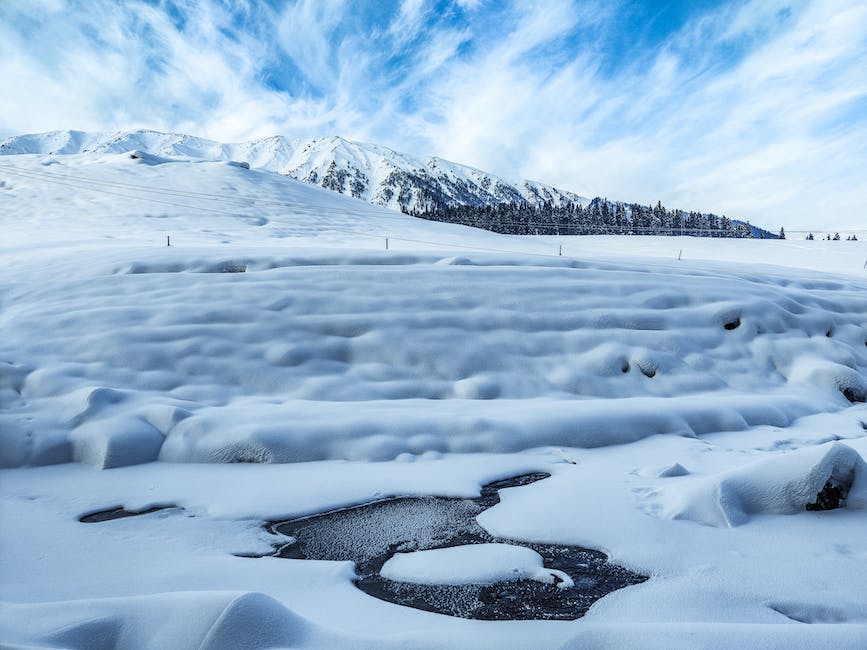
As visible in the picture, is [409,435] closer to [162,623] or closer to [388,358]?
[388,358]

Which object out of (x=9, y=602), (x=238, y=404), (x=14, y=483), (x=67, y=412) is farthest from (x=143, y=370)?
(x=9, y=602)

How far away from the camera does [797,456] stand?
10.6 ft

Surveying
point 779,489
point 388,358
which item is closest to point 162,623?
point 779,489

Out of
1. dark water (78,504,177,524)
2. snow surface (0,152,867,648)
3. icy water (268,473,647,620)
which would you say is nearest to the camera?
snow surface (0,152,867,648)

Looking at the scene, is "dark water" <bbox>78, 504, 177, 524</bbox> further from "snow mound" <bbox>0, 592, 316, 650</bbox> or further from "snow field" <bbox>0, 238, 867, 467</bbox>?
"snow mound" <bbox>0, 592, 316, 650</bbox>

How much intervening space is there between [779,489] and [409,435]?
2.89 m

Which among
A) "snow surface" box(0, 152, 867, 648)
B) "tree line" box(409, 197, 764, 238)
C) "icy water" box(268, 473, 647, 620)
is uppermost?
"tree line" box(409, 197, 764, 238)

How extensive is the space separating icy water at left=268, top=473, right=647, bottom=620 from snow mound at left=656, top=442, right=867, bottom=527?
32.7 inches

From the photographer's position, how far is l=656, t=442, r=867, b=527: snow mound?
3037 mm

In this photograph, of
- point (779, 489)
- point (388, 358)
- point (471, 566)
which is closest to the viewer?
point (471, 566)

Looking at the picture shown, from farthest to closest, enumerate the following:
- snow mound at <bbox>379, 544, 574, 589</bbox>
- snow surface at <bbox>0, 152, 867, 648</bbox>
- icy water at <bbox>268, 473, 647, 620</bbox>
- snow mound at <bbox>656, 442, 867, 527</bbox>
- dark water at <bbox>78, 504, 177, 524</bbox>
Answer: dark water at <bbox>78, 504, 177, 524</bbox>
snow mound at <bbox>656, 442, 867, 527</bbox>
snow mound at <bbox>379, 544, 574, 589</bbox>
icy water at <bbox>268, 473, 647, 620</bbox>
snow surface at <bbox>0, 152, 867, 648</bbox>

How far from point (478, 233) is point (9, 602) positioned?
29.1 metres

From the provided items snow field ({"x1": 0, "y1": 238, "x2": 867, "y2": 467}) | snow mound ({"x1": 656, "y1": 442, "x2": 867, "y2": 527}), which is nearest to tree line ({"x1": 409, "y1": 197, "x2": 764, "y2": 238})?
snow field ({"x1": 0, "y1": 238, "x2": 867, "y2": 467})

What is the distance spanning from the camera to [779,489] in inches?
122
